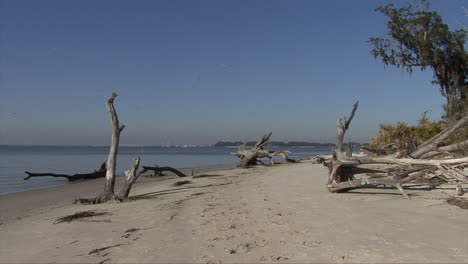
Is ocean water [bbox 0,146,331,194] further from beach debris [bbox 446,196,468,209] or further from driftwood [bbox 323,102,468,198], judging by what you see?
beach debris [bbox 446,196,468,209]

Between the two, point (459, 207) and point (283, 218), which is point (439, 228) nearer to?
point (459, 207)

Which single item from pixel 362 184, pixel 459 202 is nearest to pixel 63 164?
pixel 362 184

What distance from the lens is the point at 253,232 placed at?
5.72 m

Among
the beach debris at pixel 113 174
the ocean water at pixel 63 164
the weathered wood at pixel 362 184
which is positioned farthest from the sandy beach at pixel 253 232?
the ocean water at pixel 63 164

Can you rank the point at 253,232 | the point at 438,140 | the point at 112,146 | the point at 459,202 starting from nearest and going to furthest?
the point at 253,232, the point at 459,202, the point at 438,140, the point at 112,146

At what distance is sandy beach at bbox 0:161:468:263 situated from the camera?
A: 457 centimetres

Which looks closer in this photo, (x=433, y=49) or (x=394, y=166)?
(x=394, y=166)

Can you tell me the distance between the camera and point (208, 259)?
4480 mm

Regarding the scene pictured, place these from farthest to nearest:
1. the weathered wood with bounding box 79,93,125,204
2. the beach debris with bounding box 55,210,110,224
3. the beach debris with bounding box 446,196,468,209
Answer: the weathered wood with bounding box 79,93,125,204
the beach debris with bounding box 55,210,110,224
the beach debris with bounding box 446,196,468,209

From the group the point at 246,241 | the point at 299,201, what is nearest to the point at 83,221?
the point at 246,241

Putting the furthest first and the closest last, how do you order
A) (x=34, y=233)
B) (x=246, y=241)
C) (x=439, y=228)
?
(x=34, y=233) → (x=439, y=228) → (x=246, y=241)

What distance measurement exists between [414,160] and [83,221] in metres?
7.79

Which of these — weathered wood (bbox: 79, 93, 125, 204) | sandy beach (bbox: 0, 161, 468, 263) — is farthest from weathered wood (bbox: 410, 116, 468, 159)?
weathered wood (bbox: 79, 93, 125, 204)

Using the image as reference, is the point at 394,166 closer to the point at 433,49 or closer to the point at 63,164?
the point at 433,49
